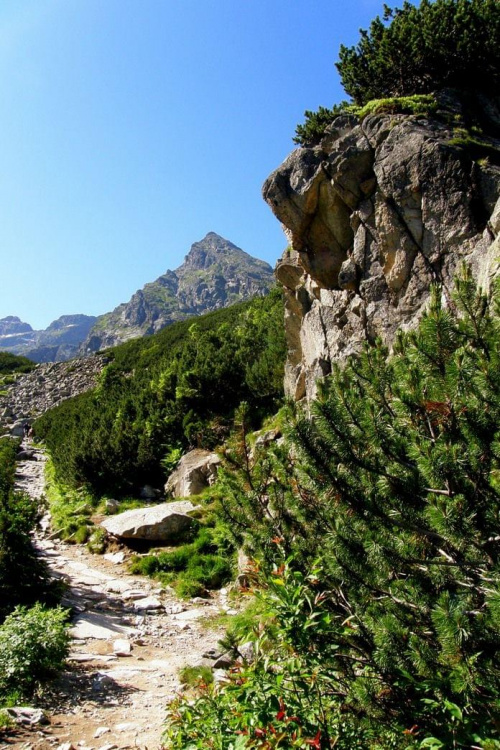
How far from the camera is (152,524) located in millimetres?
12031

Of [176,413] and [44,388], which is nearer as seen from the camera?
[176,413]

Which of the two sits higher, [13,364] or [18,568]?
[13,364]

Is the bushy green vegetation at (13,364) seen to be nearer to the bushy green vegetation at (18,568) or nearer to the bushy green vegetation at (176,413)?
the bushy green vegetation at (176,413)

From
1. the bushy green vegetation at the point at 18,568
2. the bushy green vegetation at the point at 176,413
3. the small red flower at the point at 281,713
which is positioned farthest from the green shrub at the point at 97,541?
the small red flower at the point at 281,713

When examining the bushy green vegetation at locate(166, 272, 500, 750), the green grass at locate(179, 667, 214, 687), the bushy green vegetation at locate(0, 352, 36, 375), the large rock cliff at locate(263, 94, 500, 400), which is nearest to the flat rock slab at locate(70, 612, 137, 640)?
the green grass at locate(179, 667, 214, 687)

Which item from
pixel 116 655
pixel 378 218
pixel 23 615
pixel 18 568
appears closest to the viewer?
pixel 23 615

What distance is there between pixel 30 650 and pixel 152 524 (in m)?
6.50

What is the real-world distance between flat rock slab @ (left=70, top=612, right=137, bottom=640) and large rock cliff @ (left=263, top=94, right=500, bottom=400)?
24.2 ft

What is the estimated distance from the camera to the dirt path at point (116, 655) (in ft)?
15.6

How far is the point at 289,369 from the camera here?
54.0 ft

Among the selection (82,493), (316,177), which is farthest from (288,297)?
(82,493)

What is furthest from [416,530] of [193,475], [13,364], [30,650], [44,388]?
[13,364]

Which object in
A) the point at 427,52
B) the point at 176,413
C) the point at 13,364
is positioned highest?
Answer: the point at 427,52

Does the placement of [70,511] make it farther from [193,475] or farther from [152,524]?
[152,524]
